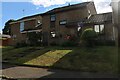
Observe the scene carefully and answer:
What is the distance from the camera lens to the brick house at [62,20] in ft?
112

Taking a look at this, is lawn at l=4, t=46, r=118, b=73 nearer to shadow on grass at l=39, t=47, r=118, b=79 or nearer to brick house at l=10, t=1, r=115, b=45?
shadow on grass at l=39, t=47, r=118, b=79

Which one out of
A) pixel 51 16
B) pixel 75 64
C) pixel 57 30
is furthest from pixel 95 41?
pixel 51 16

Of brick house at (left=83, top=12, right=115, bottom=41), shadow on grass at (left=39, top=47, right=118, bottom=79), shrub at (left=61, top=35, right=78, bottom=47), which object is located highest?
brick house at (left=83, top=12, right=115, bottom=41)

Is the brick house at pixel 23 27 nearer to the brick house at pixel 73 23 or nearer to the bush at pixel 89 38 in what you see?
the brick house at pixel 73 23

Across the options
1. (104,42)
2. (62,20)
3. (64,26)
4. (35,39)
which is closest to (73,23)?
(64,26)

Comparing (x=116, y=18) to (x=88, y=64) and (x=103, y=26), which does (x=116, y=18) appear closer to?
(x=103, y=26)

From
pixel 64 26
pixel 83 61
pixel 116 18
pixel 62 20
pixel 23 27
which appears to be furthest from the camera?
pixel 23 27

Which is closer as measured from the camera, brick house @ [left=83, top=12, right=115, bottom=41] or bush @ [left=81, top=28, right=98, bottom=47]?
bush @ [left=81, top=28, right=98, bottom=47]

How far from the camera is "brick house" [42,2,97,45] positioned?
34000 millimetres

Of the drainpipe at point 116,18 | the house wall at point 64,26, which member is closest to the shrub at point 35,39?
the house wall at point 64,26

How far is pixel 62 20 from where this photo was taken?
35.8 metres

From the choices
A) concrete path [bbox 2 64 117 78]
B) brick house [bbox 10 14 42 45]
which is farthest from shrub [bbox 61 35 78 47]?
brick house [bbox 10 14 42 45]

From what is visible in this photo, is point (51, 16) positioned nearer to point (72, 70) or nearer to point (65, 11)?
point (65, 11)

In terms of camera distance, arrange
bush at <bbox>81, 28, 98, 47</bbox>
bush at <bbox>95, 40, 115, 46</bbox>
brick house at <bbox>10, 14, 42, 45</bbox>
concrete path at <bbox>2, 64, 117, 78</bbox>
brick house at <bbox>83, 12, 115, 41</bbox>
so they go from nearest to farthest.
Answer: concrete path at <bbox>2, 64, 117, 78</bbox> → bush at <bbox>81, 28, 98, 47</bbox> → bush at <bbox>95, 40, 115, 46</bbox> → brick house at <bbox>83, 12, 115, 41</bbox> → brick house at <bbox>10, 14, 42, 45</bbox>
